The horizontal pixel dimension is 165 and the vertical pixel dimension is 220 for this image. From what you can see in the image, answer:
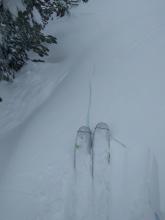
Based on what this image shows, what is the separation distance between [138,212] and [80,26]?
11.9 feet

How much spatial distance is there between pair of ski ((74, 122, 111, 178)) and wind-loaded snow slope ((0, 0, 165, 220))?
4.4 inches

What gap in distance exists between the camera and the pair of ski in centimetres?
445

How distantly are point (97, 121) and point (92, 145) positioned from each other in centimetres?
38

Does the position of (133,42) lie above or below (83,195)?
above

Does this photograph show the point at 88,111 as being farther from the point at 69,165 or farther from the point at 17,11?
the point at 17,11

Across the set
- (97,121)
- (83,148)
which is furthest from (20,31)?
(83,148)

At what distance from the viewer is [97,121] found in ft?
15.7

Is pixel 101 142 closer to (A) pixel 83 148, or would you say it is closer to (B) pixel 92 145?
(B) pixel 92 145

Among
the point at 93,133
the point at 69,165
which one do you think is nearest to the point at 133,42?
the point at 93,133

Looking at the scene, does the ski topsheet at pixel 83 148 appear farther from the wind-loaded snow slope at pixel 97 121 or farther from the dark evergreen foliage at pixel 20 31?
the dark evergreen foliage at pixel 20 31

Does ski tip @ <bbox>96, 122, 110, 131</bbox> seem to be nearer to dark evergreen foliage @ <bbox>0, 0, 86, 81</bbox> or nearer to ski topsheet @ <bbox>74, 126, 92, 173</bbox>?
ski topsheet @ <bbox>74, 126, 92, 173</bbox>

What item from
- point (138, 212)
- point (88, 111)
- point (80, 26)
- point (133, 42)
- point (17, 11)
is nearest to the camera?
point (138, 212)

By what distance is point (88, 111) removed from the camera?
4.90m

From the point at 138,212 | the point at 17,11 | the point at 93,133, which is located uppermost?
the point at 17,11
